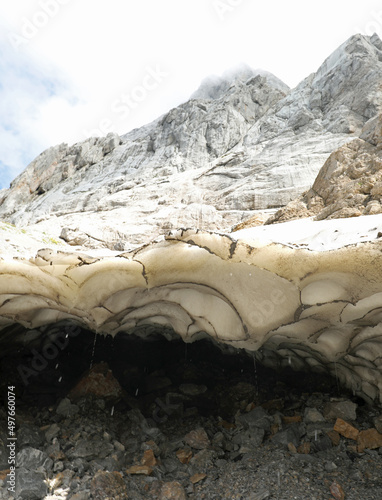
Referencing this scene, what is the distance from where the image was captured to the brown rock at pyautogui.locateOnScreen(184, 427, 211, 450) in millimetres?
4389

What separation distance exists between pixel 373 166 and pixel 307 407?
4627 millimetres

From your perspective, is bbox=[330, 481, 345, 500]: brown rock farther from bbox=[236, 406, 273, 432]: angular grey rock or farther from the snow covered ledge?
the snow covered ledge

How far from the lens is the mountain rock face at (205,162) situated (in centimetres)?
1427

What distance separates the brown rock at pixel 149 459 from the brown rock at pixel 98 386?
57.4 inches

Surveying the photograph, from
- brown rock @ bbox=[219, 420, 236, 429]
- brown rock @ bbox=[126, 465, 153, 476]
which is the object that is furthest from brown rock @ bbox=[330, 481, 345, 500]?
brown rock @ bbox=[126, 465, 153, 476]

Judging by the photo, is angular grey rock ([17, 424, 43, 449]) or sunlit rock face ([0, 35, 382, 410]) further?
angular grey rock ([17, 424, 43, 449])

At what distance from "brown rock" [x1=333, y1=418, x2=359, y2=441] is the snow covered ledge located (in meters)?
0.67

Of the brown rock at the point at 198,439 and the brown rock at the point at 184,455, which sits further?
the brown rock at the point at 198,439

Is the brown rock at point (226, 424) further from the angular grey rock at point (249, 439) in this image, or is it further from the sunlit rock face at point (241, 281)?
the sunlit rock face at point (241, 281)

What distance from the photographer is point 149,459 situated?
402 cm

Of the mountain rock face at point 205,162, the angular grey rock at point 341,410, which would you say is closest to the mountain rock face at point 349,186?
the angular grey rock at point 341,410

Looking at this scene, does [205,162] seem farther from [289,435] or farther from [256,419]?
[289,435]

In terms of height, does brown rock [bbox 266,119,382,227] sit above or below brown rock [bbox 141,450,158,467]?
above

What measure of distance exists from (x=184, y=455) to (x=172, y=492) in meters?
0.70
